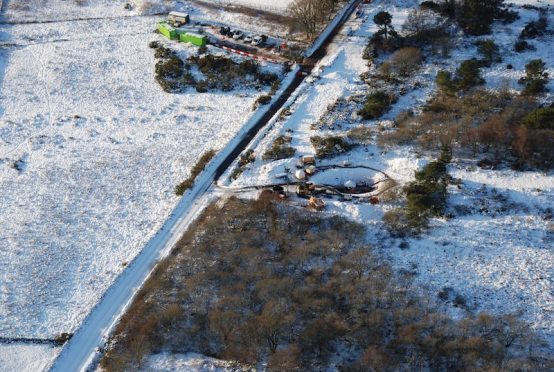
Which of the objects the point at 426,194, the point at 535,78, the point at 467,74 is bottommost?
the point at 426,194

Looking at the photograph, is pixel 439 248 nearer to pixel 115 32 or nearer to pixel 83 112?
pixel 83 112

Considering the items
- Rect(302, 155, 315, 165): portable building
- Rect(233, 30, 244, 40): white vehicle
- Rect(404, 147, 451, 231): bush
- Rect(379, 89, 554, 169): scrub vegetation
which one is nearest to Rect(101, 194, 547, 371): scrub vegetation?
Rect(404, 147, 451, 231): bush

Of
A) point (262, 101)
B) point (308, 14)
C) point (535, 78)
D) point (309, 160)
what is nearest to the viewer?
point (309, 160)

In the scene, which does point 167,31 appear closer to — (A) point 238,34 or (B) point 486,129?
(A) point 238,34

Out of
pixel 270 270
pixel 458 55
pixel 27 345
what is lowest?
pixel 27 345

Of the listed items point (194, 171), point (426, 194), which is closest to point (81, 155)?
point (194, 171)

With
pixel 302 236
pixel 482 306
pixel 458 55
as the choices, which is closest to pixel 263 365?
pixel 302 236
